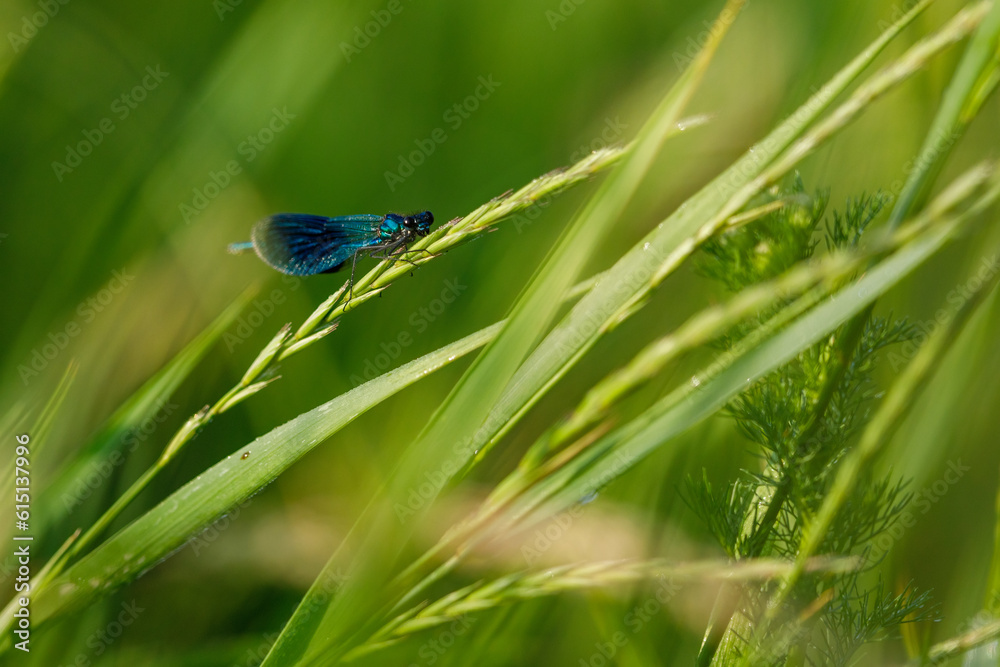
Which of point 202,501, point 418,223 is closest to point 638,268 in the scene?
point 202,501

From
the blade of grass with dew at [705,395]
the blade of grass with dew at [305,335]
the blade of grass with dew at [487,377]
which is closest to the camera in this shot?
the blade of grass with dew at [705,395]

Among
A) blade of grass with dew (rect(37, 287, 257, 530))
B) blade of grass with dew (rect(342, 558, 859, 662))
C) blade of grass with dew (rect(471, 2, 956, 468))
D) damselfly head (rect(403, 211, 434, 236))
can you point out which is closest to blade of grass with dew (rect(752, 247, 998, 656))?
blade of grass with dew (rect(342, 558, 859, 662))

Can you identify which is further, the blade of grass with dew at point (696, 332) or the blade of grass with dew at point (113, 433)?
the blade of grass with dew at point (113, 433)

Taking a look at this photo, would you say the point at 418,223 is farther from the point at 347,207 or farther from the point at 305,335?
the point at 305,335

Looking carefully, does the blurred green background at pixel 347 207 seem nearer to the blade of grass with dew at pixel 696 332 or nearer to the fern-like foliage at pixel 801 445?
the fern-like foliage at pixel 801 445

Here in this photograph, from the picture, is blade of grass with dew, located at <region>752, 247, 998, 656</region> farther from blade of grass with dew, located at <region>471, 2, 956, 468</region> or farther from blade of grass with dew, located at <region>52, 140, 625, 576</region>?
blade of grass with dew, located at <region>52, 140, 625, 576</region>

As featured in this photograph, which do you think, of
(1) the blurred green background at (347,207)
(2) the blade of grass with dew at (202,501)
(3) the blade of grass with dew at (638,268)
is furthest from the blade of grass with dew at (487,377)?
(1) the blurred green background at (347,207)
